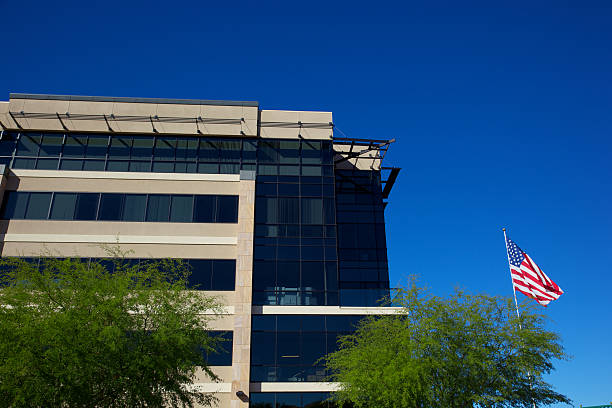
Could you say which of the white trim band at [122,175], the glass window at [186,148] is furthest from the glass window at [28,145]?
the glass window at [186,148]

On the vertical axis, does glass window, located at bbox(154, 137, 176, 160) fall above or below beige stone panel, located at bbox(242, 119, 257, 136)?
below

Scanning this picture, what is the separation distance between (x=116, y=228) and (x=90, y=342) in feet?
50.9

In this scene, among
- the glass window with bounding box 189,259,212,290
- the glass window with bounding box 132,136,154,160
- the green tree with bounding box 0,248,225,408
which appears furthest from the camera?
the glass window with bounding box 132,136,154,160

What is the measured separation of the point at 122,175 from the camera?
105 ft

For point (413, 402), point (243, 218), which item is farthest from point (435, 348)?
point (243, 218)

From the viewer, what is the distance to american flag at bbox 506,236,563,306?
2528cm

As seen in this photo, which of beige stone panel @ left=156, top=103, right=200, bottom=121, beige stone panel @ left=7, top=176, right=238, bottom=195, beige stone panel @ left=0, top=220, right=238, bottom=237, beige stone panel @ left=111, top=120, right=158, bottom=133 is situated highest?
beige stone panel @ left=156, top=103, right=200, bottom=121

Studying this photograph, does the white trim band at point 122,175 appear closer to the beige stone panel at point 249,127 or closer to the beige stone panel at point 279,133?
the beige stone panel at point 249,127

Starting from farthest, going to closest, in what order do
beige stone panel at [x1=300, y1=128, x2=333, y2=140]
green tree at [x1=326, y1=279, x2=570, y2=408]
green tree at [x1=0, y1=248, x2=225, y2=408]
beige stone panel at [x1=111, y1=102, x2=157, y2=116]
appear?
beige stone panel at [x1=300, y1=128, x2=333, y2=140] < beige stone panel at [x1=111, y1=102, x2=157, y2=116] < green tree at [x1=326, y1=279, x2=570, y2=408] < green tree at [x1=0, y1=248, x2=225, y2=408]

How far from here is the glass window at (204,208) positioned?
31.4m

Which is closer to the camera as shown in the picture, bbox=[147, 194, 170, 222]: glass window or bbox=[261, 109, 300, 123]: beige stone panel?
bbox=[147, 194, 170, 222]: glass window

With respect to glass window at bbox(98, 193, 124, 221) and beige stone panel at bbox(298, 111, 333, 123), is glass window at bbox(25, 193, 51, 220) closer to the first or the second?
glass window at bbox(98, 193, 124, 221)

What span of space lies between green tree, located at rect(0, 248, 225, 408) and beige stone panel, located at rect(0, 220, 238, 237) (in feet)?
35.2

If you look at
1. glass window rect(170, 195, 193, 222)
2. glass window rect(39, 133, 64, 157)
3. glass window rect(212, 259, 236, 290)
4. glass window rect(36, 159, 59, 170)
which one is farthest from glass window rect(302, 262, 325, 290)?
glass window rect(39, 133, 64, 157)
